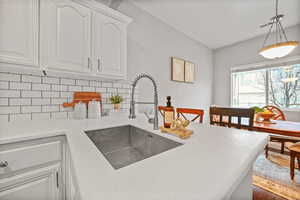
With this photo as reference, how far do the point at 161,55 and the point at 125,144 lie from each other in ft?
6.21

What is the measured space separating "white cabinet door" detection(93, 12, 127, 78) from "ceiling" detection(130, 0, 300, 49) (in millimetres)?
929

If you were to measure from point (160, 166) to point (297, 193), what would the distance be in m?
1.91

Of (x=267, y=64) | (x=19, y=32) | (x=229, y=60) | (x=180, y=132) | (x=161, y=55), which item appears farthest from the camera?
(x=229, y=60)

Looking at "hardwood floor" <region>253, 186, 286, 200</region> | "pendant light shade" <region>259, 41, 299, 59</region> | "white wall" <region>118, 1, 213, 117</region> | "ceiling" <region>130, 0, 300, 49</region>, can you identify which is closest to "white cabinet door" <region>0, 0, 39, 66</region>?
"white wall" <region>118, 1, 213, 117</region>

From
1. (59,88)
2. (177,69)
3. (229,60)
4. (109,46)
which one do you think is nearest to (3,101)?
(59,88)

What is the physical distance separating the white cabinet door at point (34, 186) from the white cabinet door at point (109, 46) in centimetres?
93

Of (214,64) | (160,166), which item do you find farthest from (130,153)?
(214,64)

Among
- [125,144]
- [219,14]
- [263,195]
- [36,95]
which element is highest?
[219,14]

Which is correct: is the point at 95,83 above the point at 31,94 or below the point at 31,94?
above

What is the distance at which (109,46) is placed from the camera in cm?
135

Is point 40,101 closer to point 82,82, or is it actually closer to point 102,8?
point 82,82

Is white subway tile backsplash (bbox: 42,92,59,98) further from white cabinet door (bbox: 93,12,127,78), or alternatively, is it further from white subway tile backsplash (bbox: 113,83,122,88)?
white subway tile backsplash (bbox: 113,83,122,88)

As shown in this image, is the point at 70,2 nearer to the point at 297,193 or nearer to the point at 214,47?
the point at 297,193

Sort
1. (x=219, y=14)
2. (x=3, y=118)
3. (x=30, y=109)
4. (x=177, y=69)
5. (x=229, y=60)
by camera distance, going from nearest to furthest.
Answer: (x=3, y=118) → (x=30, y=109) → (x=219, y=14) → (x=177, y=69) → (x=229, y=60)
